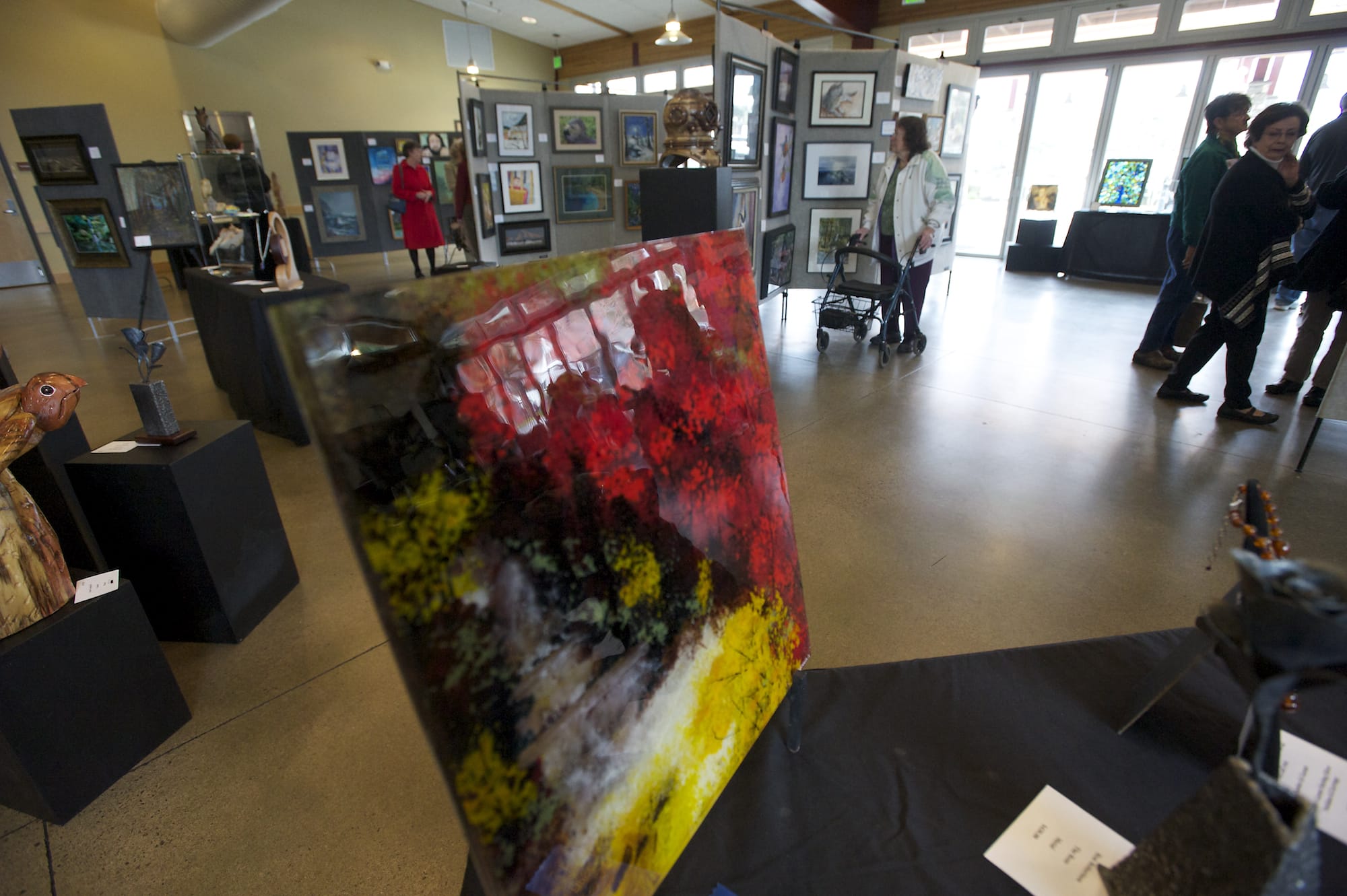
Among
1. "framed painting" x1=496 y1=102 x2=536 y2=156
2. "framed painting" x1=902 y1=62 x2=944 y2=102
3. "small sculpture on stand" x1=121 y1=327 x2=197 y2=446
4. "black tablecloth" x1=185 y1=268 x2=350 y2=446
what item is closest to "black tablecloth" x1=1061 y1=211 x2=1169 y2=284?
"framed painting" x1=902 y1=62 x2=944 y2=102

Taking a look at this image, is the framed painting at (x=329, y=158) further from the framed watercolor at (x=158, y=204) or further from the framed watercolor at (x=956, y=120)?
the framed watercolor at (x=956, y=120)

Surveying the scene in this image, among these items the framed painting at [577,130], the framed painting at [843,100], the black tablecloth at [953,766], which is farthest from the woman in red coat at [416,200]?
the black tablecloth at [953,766]

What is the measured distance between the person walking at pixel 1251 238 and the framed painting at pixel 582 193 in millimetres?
4533

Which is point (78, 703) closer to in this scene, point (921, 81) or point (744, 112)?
point (744, 112)

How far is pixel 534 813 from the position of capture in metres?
0.62

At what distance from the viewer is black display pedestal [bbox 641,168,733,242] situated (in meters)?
3.19

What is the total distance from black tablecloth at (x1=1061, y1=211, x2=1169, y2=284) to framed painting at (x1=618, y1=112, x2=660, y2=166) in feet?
17.1

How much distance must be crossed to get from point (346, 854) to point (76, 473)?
134 cm

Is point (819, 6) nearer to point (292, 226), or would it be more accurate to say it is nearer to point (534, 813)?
point (292, 226)

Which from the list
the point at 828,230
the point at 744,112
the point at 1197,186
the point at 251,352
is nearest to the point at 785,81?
the point at 744,112

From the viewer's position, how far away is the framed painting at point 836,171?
5344 millimetres

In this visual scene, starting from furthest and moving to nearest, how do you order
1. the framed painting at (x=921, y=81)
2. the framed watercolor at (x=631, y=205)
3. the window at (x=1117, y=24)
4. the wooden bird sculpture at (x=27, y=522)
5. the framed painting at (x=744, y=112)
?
the window at (x=1117, y=24)
the framed watercolor at (x=631, y=205)
the framed painting at (x=921, y=81)
the framed painting at (x=744, y=112)
the wooden bird sculpture at (x=27, y=522)

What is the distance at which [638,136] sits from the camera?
583 centimetres

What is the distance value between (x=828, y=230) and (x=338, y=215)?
25.1ft
